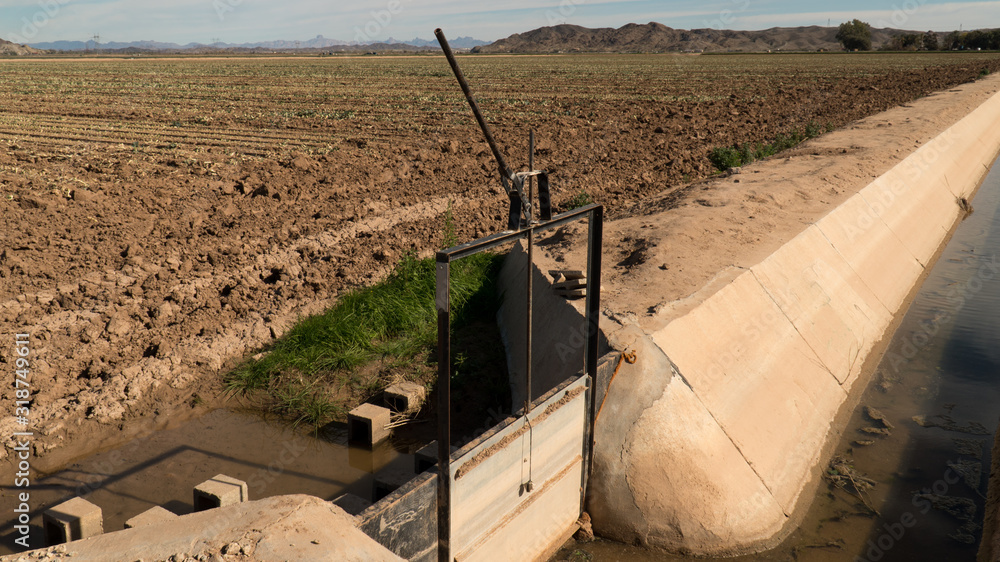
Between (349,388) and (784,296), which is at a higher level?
(784,296)

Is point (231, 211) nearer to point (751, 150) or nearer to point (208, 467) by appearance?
point (208, 467)

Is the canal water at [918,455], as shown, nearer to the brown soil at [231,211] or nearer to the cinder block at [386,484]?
the cinder block at [386,484]

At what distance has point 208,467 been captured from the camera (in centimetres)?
488

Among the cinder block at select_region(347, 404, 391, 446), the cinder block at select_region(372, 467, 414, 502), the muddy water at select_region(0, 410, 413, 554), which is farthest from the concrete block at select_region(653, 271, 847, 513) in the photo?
the muddy water at select_region(0, 410, 413, 554)

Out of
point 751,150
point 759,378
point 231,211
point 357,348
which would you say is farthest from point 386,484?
point 751,150

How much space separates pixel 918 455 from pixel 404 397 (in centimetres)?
421

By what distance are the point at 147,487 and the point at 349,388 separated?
1.79m

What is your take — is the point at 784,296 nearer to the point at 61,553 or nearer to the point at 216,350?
the point at 216,350

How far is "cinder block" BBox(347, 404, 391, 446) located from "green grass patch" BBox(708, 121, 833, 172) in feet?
31.5

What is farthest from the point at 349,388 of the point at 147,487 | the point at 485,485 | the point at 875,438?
the point at 875,438

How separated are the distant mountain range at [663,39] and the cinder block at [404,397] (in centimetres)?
14822

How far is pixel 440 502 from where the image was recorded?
11.0 feet

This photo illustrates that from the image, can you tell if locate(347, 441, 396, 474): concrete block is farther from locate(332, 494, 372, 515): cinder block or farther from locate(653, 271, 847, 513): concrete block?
locate(653, 271, 847, 513): concrete block

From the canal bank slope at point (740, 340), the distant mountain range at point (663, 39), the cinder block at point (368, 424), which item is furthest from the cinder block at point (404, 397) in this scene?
the distant mountain range at point (663, 39)
